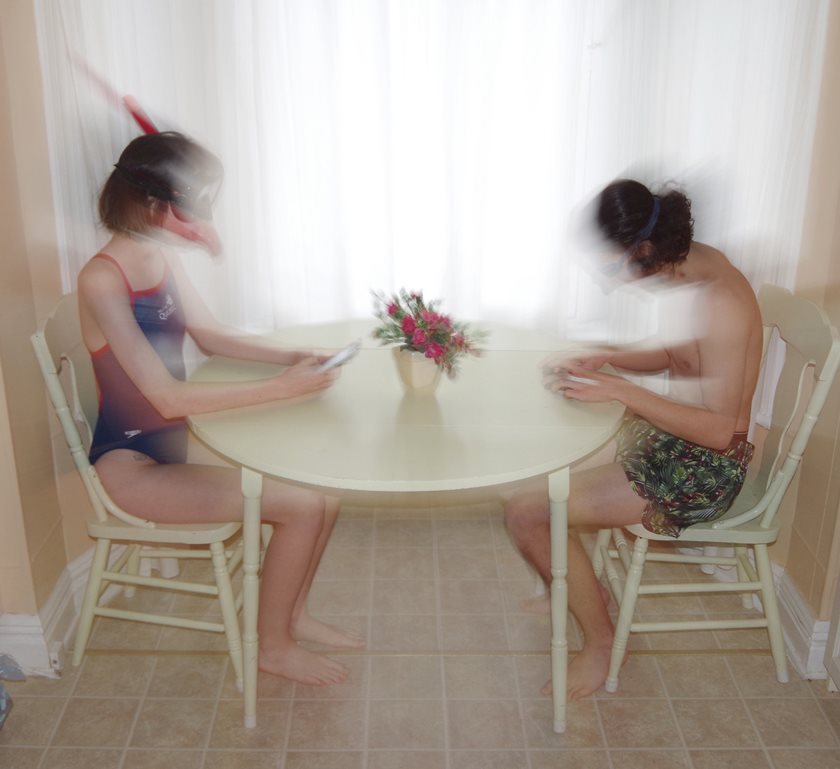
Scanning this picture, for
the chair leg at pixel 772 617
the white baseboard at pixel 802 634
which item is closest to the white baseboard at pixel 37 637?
the chair leg at pixel 772 617

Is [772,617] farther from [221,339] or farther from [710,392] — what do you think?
[221,339]

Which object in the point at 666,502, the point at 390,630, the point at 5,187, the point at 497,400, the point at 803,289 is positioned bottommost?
the point at 390,630

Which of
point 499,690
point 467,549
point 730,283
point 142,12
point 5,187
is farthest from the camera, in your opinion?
point 467,549

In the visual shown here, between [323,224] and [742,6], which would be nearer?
[742,6]

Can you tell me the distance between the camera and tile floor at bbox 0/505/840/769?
191cm

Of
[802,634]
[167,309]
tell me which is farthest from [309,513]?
[802,634]

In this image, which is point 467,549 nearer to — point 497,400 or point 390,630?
point 390,630

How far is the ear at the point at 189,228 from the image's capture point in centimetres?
193

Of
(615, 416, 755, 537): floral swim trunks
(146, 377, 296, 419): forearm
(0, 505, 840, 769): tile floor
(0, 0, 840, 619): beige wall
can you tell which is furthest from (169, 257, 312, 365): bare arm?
(615, 416, 755, 537): floral swim trunks

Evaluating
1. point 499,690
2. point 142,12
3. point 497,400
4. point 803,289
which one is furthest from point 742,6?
point 499,690

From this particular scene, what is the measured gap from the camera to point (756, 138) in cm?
241

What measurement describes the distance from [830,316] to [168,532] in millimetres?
1728

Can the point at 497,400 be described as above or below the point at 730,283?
below

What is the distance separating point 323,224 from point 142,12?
2.46 feet
